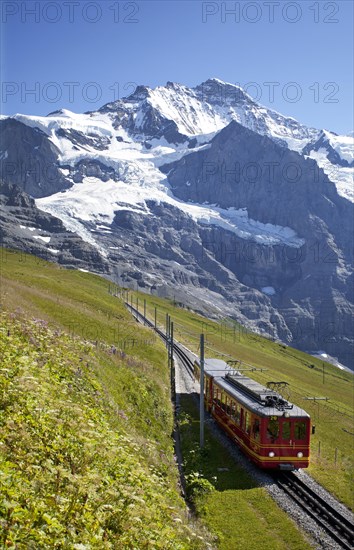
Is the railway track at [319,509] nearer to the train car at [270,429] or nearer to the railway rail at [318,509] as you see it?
the railway rail at [318,509]

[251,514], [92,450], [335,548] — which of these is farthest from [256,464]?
[92,450]

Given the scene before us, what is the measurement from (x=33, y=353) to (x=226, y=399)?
20653 millimetres

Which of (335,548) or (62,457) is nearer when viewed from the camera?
(62,457)

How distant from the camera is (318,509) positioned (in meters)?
23.9

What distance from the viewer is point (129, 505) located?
10.6 m

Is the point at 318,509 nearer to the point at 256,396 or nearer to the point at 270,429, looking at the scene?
the point at 270,429

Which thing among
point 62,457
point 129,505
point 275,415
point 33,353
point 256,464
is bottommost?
point 256,464

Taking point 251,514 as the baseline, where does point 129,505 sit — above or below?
above

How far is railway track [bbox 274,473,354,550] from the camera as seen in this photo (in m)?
21.4

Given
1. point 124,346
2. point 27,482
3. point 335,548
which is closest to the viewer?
point 27,482

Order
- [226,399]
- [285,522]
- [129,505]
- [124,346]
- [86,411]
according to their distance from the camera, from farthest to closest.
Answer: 1. [124,346]
2. [226,399]
3. [285,522]
4. [86,411]
5. [129,505]

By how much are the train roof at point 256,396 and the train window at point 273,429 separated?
39 centimetres

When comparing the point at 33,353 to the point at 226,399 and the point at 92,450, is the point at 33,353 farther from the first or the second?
the point at 226,399

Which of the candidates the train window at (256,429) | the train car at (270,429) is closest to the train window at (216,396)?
the train car at (270,429)
